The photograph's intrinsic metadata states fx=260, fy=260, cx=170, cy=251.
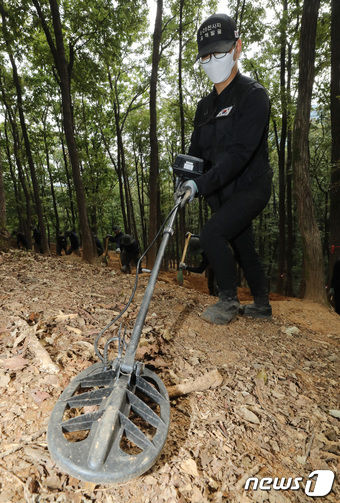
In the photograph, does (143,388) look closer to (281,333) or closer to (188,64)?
(281,333)

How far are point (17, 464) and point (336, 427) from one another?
1.65 metres

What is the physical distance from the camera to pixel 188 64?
14.5 metres

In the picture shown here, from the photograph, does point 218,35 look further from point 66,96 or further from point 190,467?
point 66,96

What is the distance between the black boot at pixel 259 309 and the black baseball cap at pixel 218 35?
109 inches

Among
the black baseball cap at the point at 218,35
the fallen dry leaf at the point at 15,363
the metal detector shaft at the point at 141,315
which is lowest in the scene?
the fallen dry leaf at the point at 15,363

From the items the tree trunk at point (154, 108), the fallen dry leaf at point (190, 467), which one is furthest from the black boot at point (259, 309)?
the tree trunk at point (154, 108)

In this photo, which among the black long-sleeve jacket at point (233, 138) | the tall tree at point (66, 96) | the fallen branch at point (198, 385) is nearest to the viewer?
the fallen branch at point (198, 385)

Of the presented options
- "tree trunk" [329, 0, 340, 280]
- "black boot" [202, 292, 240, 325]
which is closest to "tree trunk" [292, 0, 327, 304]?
"tree trunk" [329, 0, 340, 280]

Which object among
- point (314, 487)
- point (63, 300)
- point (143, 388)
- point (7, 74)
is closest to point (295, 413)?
point (314, 487)

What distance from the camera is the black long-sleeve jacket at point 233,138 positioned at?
8.07ft

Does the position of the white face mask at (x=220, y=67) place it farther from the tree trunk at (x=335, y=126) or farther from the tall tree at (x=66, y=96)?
the tall tree at (x=66, y=96)

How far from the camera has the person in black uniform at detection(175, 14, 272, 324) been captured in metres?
2.53

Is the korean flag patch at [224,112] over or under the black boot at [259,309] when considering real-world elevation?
over

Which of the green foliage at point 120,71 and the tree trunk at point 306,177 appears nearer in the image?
the tree trunk at point 306,177
